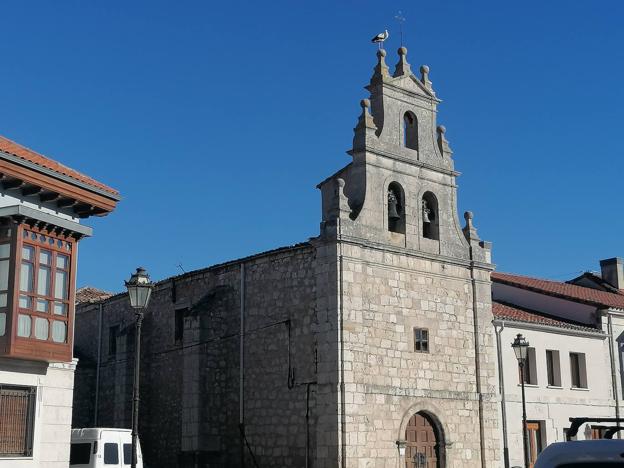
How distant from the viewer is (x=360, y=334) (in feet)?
78.0

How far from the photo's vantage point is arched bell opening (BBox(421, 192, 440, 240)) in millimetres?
27078

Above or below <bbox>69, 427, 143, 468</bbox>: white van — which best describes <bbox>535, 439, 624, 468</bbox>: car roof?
above

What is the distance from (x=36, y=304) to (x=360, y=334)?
9.84 m

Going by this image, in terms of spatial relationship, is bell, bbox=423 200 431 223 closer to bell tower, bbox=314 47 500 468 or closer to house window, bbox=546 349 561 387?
bell tower, bbox=314 47 500 468

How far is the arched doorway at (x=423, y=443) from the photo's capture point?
972 inches

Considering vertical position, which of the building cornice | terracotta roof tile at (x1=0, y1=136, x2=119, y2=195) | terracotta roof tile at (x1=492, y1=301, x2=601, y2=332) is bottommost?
the building cornice

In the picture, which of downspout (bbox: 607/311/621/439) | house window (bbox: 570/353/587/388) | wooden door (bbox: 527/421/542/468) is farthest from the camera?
downspout (bbox: 607/311/621/439)

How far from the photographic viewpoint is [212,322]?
27172 millimetres

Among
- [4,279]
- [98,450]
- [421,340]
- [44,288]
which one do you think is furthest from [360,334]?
[4,279]

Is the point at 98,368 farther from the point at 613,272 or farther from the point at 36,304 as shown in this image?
the point at 613,272

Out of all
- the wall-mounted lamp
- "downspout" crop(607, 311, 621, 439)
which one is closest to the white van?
the wall-mounted lamp

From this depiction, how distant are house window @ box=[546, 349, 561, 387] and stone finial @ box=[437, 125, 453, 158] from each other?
836 centimetres

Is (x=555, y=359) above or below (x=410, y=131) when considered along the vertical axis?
below

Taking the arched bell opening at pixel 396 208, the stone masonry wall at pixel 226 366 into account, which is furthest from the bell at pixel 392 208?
the stone masonry wall at pixel 226 366
